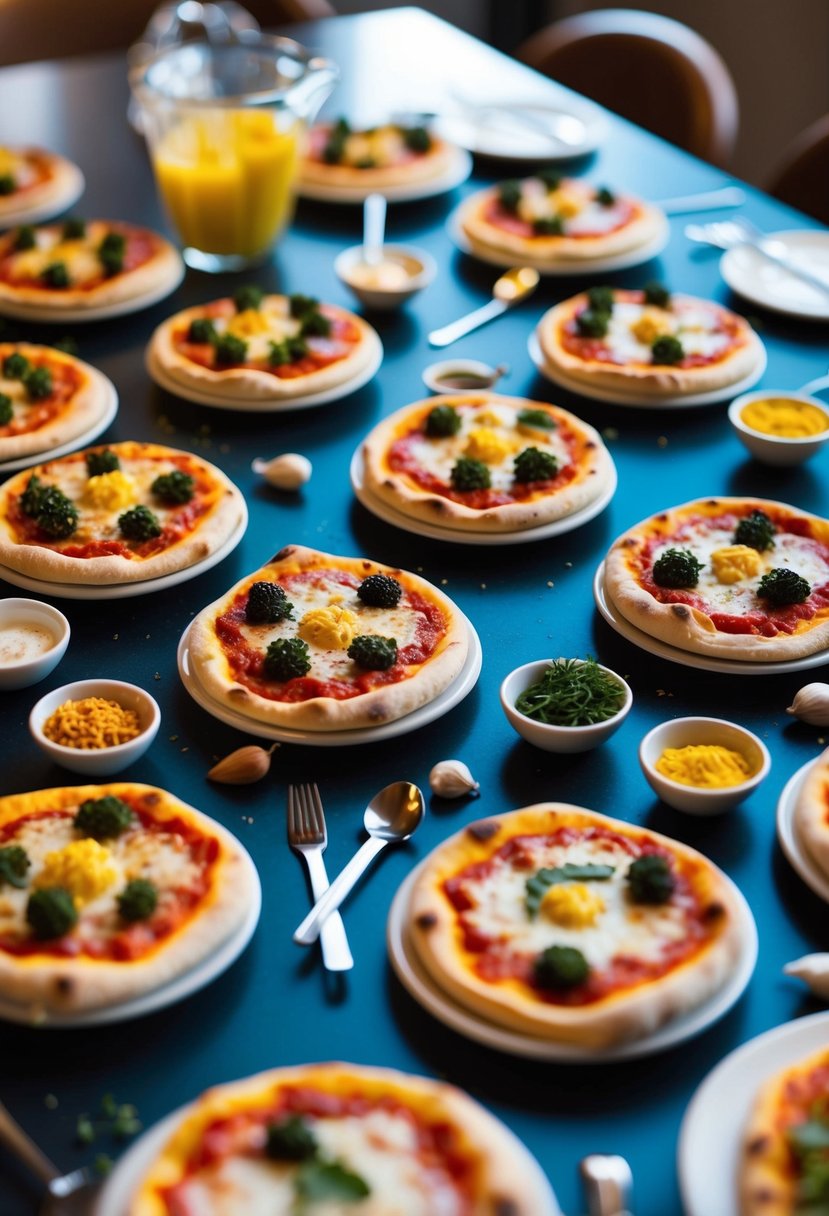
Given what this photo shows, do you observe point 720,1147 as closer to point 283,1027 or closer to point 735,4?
point 283,1027

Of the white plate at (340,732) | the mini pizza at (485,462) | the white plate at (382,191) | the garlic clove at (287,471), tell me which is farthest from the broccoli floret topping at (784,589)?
the white plate at (382,191)

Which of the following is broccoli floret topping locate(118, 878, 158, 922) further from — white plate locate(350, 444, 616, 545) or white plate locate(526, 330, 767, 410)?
white plate locate(526, 330, 767, 410)

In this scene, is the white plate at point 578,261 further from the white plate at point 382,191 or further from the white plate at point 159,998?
the white plate at point 159,998

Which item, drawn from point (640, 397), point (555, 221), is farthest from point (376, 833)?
point (555, 221)

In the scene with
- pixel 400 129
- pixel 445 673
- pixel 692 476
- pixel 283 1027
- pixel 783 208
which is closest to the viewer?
pixel 283 1027

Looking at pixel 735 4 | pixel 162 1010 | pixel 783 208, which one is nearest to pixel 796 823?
pixel 162 1010

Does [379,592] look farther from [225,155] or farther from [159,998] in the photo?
[225,155]

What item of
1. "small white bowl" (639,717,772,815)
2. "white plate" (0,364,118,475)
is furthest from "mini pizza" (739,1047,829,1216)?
"white plate" (0,364,118,475)
